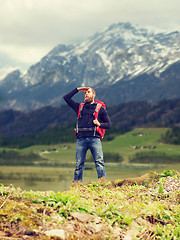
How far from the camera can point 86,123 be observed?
54.7 feet

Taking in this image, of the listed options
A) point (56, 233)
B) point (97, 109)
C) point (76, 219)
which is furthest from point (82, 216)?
point (97, 109)

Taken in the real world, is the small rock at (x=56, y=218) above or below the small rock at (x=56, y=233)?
above

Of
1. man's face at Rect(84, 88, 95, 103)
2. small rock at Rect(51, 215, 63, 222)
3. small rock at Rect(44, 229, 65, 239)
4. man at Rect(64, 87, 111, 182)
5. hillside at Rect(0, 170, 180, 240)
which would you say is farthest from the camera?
man's face at Rect(84, 88, 95, 103)

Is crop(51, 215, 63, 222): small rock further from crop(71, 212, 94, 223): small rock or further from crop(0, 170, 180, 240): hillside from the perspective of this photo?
crop(71, 212, 94, 223): small rock

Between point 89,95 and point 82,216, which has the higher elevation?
point 89,95

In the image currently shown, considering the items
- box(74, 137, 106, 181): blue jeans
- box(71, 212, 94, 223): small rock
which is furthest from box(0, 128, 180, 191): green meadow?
box(71, 212, 94, 223): small rock

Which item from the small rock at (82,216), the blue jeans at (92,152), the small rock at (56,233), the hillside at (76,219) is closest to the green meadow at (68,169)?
the blue jeans at (92,152)

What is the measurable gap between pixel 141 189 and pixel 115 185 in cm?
148

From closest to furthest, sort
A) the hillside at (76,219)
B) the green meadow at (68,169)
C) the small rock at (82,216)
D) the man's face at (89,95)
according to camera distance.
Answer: the hillside at (76,219) < the small rock at (82,216) < the man's face at (89,95) < the green meadow at (68,169)

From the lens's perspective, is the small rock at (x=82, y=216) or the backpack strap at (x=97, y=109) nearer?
the small rock at (x=82, y=216)

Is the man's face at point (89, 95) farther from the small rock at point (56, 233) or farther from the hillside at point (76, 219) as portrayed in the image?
the small rock at point (56, 233)

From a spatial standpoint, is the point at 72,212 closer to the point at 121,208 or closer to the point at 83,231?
the point at 83,231

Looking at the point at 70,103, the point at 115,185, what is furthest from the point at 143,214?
the point at 70,103

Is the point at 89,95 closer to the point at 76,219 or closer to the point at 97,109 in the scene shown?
the point at 97,109
